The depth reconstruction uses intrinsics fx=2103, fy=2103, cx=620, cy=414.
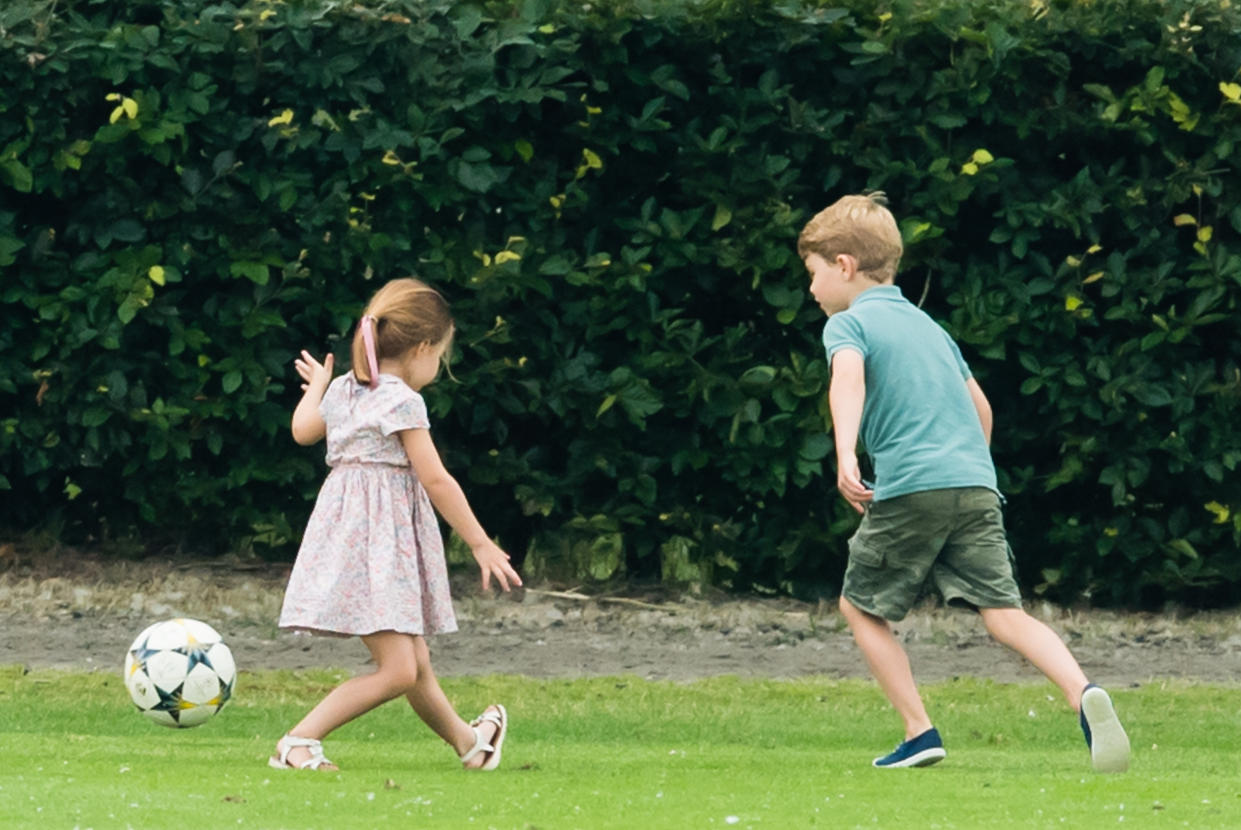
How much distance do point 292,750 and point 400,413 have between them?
3.37 ft

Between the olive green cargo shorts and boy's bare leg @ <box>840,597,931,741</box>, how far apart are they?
6cm

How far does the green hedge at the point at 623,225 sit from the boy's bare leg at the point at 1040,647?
2970 millimetres

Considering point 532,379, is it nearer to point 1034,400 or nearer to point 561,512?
point 561,512

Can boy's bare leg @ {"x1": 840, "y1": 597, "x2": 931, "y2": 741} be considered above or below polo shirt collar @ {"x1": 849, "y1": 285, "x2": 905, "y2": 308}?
below

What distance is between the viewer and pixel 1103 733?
19.6 ft

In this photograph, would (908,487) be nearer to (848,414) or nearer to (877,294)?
(848,414)

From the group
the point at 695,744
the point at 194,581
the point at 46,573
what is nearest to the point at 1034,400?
the point at 695,744

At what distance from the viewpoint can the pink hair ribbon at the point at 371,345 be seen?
6.27 meters

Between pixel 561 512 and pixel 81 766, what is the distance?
395 cm

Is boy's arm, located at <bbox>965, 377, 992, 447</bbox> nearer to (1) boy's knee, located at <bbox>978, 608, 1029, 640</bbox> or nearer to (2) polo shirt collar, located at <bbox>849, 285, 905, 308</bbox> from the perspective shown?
(2) polo shirt collar, located at <bbox>849, 285, 905, 308</bbox>

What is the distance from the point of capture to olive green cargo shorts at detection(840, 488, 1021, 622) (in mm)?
6309

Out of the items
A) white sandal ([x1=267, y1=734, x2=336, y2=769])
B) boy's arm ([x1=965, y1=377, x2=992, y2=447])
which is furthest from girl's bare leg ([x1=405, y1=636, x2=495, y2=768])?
boy's arm ([x1=965, y1=377, x2=992, y2=447])

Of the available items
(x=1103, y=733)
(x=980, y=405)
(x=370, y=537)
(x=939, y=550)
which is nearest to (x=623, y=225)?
(x=980, y=405)

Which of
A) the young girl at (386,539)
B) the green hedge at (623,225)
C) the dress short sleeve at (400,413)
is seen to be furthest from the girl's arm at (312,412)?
the green hedge at (623,225)
